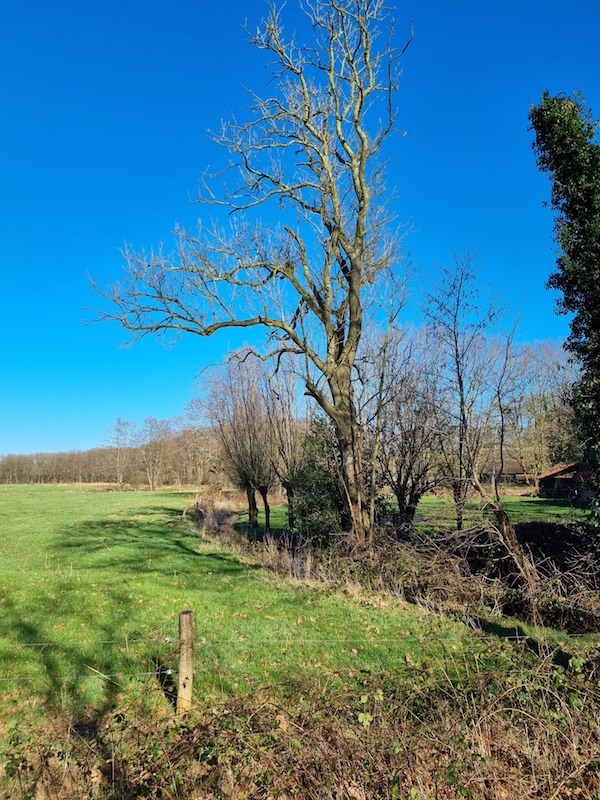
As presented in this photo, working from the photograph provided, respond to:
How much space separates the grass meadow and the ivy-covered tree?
3.16 metres

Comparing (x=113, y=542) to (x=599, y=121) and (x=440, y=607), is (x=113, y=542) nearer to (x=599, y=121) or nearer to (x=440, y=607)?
(x=440, y=607)

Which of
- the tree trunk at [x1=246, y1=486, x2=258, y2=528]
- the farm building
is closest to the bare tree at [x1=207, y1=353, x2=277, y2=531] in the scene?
the tree trunk at [x1=246, y1=486, x2=258, y2=528]

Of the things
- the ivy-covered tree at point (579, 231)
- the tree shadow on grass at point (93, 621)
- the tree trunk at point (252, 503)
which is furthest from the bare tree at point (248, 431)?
the ivy-covered tree at point (579, 231)

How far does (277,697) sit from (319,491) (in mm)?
8894

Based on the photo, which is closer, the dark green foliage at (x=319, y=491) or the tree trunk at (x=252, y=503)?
the dark green foliage at (x=319, y=491)

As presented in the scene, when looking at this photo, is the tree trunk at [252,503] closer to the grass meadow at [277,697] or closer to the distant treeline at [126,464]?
the grass meadow at [277,697]

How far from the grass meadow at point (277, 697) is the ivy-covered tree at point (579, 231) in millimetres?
3162

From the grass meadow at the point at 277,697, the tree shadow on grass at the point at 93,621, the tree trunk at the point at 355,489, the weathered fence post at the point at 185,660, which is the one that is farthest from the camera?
the tree trunk at the point at 355,489

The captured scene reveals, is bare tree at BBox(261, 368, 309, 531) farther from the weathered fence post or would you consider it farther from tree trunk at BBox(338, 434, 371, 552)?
the weathered fence post

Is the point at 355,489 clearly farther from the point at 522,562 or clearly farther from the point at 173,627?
the point at 173,627

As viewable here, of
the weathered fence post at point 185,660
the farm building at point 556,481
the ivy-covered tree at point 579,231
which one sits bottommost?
the farm building at point 556,481

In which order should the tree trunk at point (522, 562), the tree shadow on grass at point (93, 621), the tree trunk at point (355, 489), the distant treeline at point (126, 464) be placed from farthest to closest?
the distant treeline at point (126, 464)
the tree trunk at point (355, 489)
the tree trunk at point (522, 562)
the tree shadow on grass at point (93, 621)

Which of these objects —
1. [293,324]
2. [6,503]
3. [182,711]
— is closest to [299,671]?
[182,711]

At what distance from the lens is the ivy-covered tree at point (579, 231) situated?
10.2 metres
